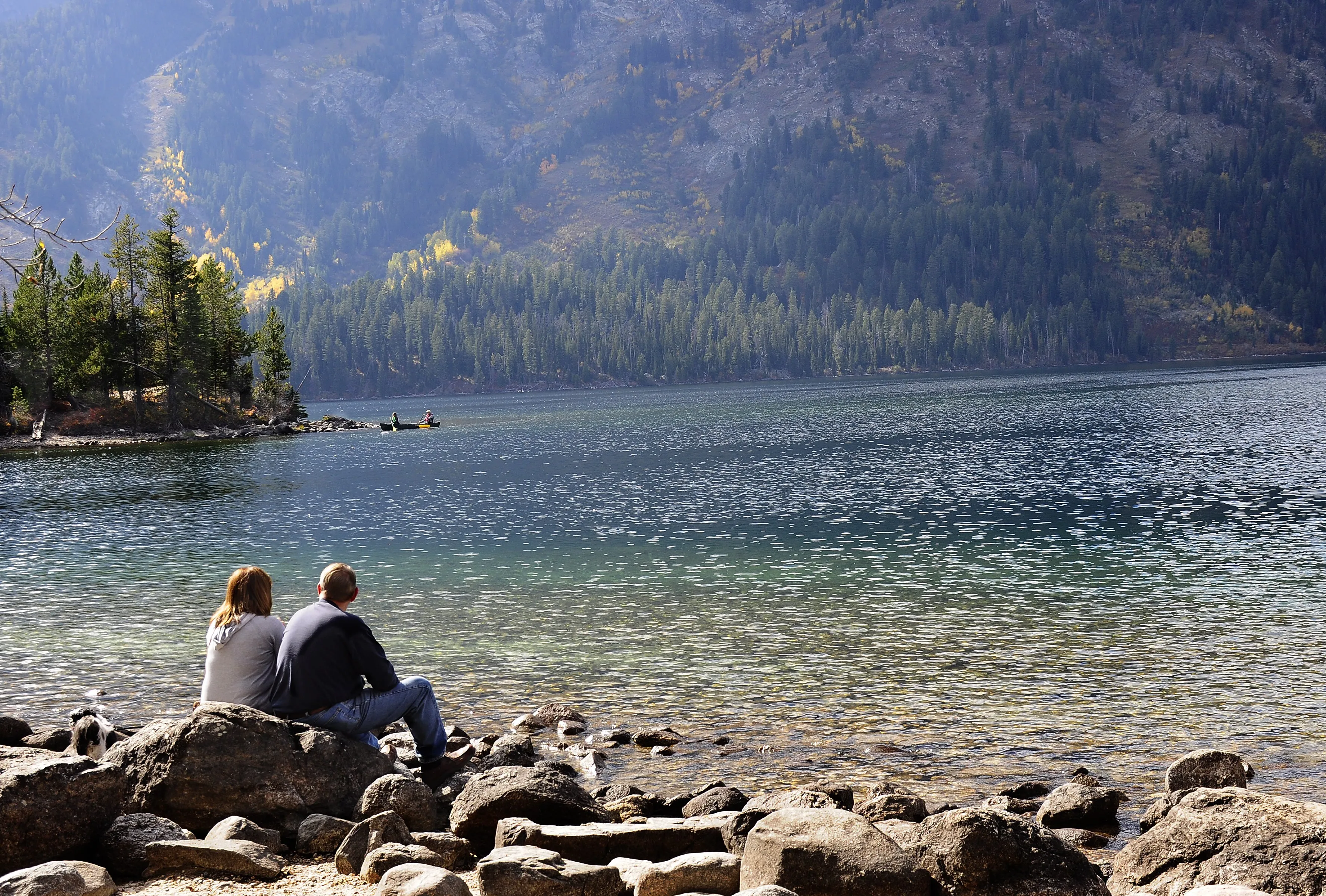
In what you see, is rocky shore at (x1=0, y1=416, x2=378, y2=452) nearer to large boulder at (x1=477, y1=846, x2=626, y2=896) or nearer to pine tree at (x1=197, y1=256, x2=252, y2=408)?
pine tree at (x1=197, y1=256, x2=252, y2=408)

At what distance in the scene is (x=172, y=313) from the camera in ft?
375

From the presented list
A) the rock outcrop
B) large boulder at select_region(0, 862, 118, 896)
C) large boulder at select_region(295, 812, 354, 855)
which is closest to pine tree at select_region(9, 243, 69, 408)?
large boulder at select_region(295, 812, 354, 855)

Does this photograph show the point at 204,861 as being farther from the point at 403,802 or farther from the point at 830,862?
the point at 830,862

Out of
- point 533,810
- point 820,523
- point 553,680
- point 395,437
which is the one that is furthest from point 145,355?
point 533,810

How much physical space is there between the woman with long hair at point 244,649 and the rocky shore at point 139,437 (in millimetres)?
100120

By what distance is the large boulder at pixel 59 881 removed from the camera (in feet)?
29.1

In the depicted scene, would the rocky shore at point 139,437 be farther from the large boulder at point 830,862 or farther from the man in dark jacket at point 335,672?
the large boulder at point 830,862

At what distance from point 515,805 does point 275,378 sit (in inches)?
5162

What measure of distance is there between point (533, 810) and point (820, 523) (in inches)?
1143

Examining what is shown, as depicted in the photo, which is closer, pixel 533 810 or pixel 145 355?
pixel 533 810

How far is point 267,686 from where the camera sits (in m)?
13.3

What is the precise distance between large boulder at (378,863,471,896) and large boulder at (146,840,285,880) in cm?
169

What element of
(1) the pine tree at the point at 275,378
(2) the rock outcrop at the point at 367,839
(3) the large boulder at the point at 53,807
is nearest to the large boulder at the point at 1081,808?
(2) the rock outcrop at the point at 367,839

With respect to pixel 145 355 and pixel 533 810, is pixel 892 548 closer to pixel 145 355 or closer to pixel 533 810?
pixel 533 810
